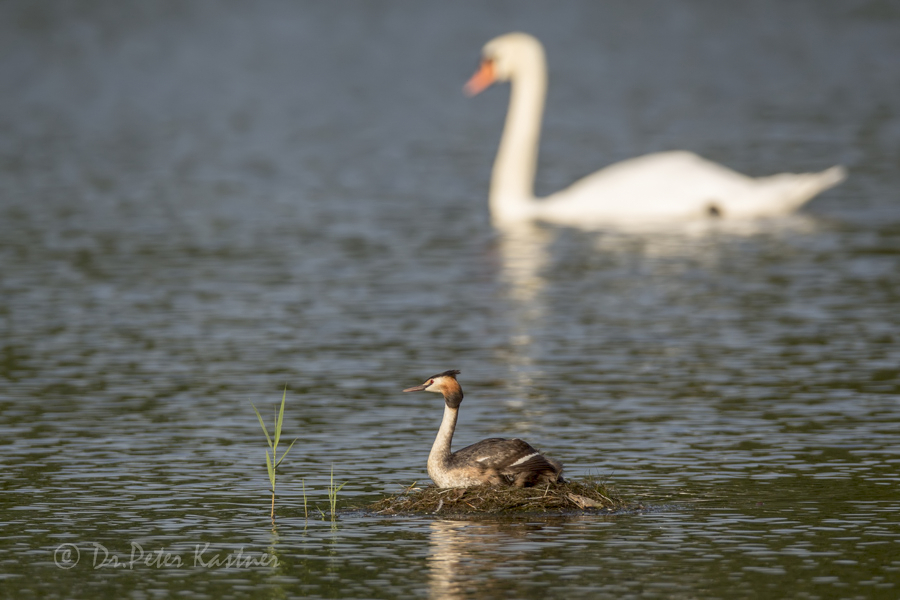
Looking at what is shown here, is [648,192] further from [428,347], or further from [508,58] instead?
[428,347]

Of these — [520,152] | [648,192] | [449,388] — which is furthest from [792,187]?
[449,388]

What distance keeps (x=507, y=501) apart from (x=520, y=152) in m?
18.5

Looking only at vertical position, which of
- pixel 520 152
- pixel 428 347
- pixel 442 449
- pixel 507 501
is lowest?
pixel 507 501

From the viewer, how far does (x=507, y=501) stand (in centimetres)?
1123

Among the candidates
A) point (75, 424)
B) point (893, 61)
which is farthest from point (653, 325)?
point (893, 61)

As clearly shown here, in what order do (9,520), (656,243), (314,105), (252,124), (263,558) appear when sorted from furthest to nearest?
→ (314,105), (252,124), (656,243), (9,520), (263,558)

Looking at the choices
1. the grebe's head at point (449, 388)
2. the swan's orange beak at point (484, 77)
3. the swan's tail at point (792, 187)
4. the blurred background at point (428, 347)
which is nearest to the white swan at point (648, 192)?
the swan's tail at point (792, 187)

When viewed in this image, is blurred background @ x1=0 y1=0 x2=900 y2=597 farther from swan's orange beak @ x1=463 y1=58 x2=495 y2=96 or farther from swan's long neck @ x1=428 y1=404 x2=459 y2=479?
swan's orange beak @ x1=463 y1=58 x2=495 y2=96

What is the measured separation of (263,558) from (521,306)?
1109cm

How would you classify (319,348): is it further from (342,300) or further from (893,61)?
(893,61)

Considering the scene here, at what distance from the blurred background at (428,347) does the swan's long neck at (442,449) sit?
1.47 feet

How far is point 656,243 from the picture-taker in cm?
2639

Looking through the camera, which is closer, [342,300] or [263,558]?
[263,558]

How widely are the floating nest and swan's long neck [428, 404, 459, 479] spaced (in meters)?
0.14
